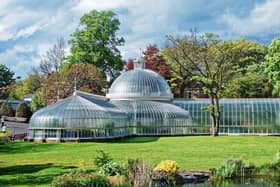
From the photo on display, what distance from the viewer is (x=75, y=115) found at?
33812mm

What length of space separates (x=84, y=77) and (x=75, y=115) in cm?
1594

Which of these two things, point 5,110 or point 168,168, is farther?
point 5,110

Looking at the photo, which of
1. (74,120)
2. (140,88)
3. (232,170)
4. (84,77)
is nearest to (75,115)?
(74,120)

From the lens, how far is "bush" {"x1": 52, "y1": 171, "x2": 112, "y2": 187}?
12.6 meters

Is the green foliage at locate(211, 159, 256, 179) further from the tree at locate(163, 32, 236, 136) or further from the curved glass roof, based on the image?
the curved glass roof

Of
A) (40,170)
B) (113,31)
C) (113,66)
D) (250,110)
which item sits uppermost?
(113,31)

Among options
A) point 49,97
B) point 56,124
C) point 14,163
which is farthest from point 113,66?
point 14,163

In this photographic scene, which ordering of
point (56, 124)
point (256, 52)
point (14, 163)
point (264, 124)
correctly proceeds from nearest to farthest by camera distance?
1. point (14, 163)
2. point (56, 124)
3. point (264, 124)
4. point (256, 52)

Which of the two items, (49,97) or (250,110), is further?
(49,97)

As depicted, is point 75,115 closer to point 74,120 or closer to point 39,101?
point 74,120

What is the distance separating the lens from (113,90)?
149 ft

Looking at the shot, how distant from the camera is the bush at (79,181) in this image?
1263 cm

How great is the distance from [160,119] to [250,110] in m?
8.80

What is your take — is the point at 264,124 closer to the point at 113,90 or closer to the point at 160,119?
the point at 160,119
